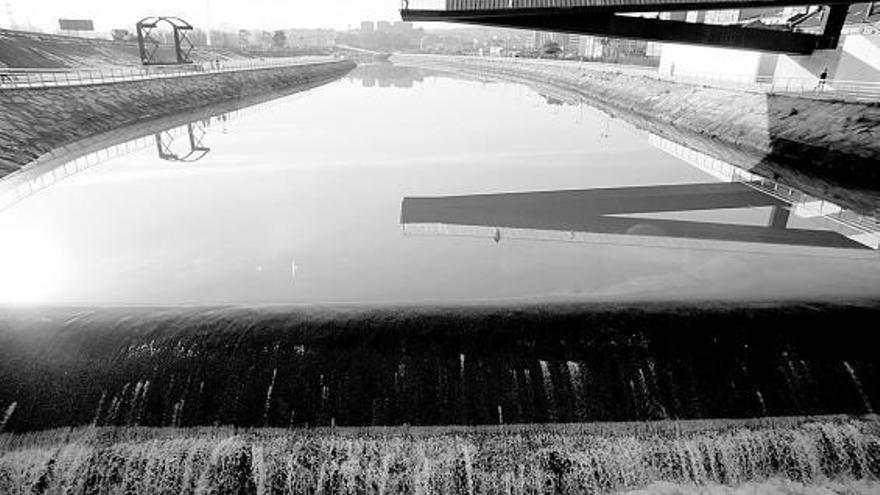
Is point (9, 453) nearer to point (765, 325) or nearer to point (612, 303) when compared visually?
point (612, 303)

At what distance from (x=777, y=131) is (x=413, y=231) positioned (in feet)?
80.5

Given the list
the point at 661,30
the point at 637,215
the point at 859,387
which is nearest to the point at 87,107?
the point at 637,215

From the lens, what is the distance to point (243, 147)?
1363 inches

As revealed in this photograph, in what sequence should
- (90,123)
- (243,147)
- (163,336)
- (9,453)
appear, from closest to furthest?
(9,453) < (163,336) < (243,147) < (90,123)

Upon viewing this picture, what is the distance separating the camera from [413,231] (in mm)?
19547

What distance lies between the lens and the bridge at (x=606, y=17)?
2759cm

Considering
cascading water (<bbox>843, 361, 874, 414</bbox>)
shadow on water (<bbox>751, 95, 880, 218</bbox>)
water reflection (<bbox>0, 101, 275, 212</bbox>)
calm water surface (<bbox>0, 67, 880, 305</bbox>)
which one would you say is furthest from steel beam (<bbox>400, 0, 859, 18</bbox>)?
cascading water (<bbox>843, 361, 874, 414</bbox>)

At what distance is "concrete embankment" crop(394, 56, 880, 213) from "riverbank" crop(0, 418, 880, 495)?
48.1 feet

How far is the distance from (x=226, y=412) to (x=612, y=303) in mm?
8806

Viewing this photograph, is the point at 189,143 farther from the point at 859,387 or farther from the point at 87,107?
the point at 859,387

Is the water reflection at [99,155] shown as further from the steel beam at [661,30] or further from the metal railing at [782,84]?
the metal railing at [782,84]

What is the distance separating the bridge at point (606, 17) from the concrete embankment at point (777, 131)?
16.2 feet

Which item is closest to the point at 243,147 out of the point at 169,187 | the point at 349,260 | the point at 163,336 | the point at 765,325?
the point at 169,187

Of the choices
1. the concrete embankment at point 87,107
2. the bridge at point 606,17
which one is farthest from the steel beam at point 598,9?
the concrete embankment at point 87,107
